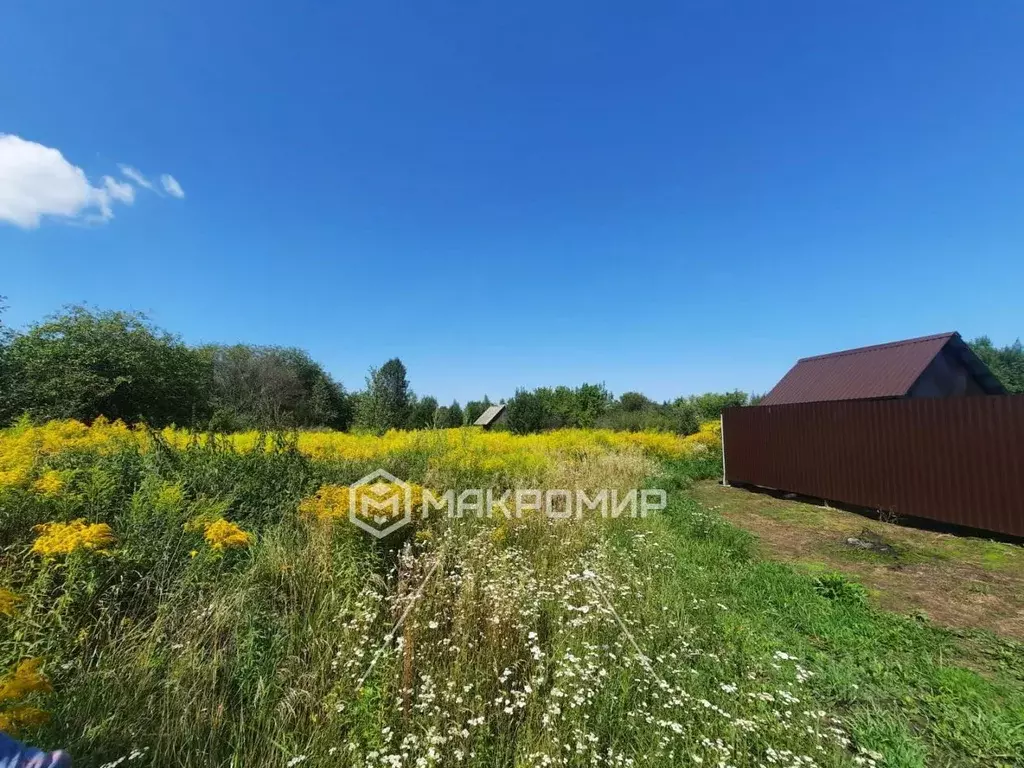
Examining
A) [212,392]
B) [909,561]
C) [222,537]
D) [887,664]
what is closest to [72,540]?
[222,537]

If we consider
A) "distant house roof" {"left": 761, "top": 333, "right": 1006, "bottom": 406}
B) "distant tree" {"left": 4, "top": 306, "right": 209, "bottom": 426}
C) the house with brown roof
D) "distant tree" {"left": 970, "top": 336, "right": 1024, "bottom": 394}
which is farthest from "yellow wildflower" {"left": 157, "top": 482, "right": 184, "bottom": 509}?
"distant tree" {"left": 970, "top": 336, "right": 1024, "bottom": 394}

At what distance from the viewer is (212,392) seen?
20719 mm

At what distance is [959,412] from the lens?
611 centimetres

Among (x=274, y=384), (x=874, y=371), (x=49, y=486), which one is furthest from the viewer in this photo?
(x=274, y=384)

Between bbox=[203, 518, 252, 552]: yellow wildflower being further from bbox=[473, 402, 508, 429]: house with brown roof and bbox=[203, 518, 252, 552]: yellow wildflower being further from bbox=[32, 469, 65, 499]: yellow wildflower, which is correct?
bbox=[473, 402, 508, 429]: house with brown roof

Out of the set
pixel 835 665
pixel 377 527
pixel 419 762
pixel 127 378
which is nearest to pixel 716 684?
pixel 835 665

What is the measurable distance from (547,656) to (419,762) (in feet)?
3.37

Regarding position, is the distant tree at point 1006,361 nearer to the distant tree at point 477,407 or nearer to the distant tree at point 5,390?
the distant tree at point 477,407

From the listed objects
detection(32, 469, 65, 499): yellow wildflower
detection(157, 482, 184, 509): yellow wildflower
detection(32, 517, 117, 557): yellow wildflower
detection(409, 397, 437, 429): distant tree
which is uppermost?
detection(409, 397, 437, 429): distant tree

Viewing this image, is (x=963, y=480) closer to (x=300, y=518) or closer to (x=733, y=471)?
(x=733, y=471)

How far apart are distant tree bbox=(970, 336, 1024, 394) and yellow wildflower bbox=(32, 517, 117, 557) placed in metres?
45.3

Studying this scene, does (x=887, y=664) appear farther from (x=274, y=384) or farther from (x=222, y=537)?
(x=274, y=384)

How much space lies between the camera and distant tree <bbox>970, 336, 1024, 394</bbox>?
30828 mm

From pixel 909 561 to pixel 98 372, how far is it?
17714mm
